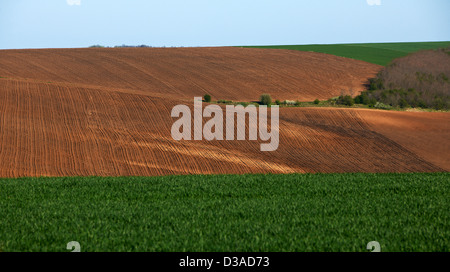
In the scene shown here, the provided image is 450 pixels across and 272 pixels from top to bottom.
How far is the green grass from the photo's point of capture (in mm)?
9938

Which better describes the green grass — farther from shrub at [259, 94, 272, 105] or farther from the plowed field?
shrub at [259, 94, 272, 105]

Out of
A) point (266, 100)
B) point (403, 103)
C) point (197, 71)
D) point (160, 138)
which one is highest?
point (197, 71)

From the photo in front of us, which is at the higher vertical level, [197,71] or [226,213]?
[197,71]

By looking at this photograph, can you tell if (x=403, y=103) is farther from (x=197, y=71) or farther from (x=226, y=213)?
(x=226, y=213)

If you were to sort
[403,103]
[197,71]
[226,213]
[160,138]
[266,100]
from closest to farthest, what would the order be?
[226,213] → [160,138] → [403,103] → [266,100] → [197,71]

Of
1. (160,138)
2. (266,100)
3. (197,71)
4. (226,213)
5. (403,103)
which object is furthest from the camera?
(197,71)

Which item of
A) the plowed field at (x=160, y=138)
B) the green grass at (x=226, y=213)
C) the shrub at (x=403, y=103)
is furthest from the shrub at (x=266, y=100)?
the green grass at (x=226, y=213)

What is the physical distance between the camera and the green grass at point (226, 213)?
994 centimetres

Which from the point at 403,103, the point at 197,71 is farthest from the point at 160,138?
the point at 197,71

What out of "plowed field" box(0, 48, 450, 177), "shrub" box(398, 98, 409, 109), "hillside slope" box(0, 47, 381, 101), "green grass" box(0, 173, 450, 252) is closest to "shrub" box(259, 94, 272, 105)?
"hillside slope" box(0, 47, 381, 101)

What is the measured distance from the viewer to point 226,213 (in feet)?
40.6

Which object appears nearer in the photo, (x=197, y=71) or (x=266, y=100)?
(x=266, y=100)

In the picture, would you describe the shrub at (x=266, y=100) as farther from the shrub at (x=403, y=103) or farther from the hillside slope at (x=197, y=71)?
the shrub at (x=403, y=103)

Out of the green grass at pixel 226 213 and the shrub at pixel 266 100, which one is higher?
the shrub at pixel 266 100
